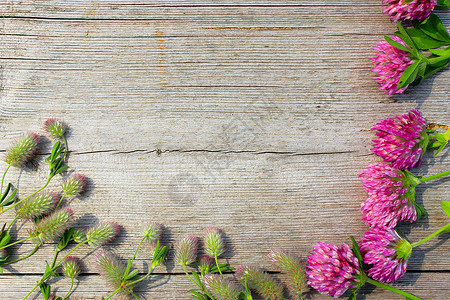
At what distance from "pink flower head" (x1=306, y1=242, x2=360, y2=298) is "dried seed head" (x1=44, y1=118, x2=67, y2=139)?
1617mm

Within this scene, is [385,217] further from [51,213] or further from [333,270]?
[51,213]

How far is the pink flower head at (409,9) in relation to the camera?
1.68 m

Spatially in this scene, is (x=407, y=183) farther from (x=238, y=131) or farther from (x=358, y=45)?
(x=238, y=131)

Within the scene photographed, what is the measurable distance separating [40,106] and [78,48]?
0.42 meters

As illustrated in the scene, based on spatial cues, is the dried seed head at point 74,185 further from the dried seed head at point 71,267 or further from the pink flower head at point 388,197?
the pink flower head at point 388,197

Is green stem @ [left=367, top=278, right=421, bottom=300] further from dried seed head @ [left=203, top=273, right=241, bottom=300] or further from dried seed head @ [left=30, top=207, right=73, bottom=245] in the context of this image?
dried seed head @ [left=30, top=207, right=73, bottom=245]

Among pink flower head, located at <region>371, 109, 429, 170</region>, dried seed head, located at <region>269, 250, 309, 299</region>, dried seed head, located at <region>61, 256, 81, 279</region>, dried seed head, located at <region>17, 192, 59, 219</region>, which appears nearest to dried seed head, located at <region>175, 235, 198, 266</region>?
dried seed head, located at <region>269, 250, 309, 299</region>

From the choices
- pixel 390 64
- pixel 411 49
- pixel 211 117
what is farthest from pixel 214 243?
pixel 411 49

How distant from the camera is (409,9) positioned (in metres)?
1.71

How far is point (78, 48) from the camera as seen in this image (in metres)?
1.86

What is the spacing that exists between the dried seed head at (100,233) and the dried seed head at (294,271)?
3.09ft

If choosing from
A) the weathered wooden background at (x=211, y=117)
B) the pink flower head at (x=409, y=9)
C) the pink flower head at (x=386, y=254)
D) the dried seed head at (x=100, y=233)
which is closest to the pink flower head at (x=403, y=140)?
the weathered wooden background at (x=211, y=117)

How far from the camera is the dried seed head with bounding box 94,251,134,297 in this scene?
1690 millimetres

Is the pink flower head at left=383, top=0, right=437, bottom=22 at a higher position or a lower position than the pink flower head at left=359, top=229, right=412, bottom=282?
higher
